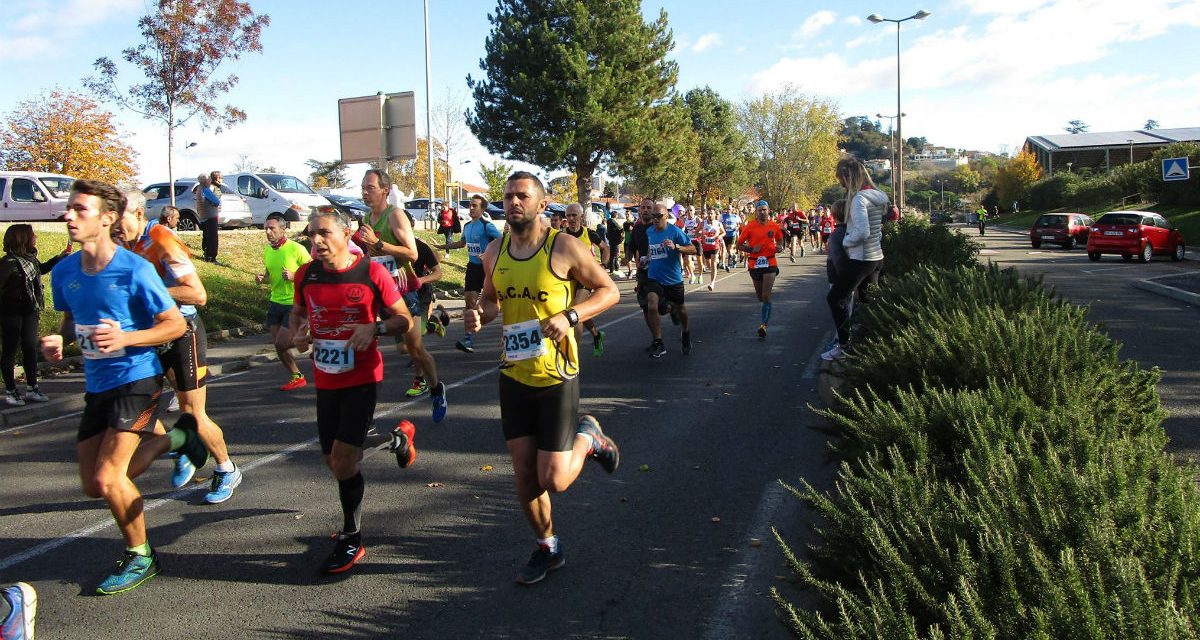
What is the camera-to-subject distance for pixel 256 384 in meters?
10.3

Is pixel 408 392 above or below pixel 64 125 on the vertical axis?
below

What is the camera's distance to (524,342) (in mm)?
4316

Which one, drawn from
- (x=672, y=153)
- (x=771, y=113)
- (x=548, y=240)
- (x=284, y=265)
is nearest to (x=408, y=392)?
(x=284, y=265)

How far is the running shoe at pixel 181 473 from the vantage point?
613cm

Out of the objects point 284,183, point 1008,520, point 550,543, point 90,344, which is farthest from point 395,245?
point 284,183

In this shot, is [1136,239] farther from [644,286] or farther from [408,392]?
[408,392]

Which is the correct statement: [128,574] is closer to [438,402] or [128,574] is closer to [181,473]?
[181,473]

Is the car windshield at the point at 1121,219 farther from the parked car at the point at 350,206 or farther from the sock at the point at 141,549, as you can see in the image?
the sock at the point at 141,549

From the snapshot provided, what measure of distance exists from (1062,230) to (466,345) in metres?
32.5

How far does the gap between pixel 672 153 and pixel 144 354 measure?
3548 centimetres

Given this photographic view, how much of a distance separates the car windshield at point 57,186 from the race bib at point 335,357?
786 inches

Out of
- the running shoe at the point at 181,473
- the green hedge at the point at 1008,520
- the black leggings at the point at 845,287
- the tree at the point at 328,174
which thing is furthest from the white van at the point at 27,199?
the tree at the point at 328,174

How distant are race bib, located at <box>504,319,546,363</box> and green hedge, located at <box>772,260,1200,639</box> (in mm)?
1430

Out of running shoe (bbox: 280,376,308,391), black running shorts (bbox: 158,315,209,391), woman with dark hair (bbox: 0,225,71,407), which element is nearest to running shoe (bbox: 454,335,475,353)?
running shoe (bbox: 280,376,308,391)
